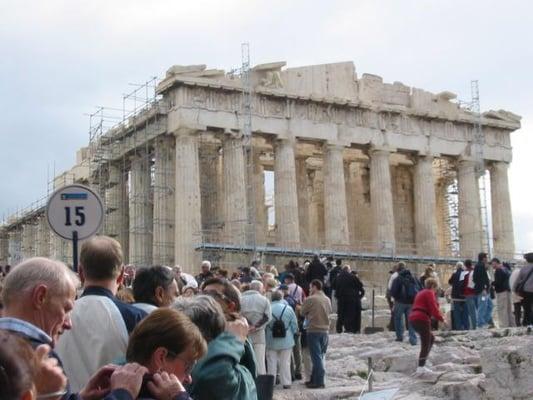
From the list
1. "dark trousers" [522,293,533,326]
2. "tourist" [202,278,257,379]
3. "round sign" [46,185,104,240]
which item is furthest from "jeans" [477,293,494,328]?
"tourist" [202,278,257,379]

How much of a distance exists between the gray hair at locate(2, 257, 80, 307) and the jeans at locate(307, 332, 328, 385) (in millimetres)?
9900

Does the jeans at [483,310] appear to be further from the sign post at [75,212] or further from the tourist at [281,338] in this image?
the sign post at [75,212]

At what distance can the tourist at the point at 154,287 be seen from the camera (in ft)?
20.9

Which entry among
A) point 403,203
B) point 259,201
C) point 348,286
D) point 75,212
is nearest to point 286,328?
point 75,212

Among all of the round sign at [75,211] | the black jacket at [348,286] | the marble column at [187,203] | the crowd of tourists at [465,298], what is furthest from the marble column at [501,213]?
the round sign at [75,211]

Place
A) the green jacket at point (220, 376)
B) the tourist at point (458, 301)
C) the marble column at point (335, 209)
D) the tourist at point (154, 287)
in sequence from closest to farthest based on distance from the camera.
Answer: the green jacket at point (220, 376) < the tourist at point (154, 287) < the tourist at point (458, 301) < the marble column at point (335, 209)

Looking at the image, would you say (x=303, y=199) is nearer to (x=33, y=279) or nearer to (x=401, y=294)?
(x=401, y=294)

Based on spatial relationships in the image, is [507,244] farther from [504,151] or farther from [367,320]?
[367,320]

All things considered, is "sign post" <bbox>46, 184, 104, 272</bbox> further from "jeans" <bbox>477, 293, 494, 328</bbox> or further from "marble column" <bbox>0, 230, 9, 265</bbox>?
"marble column" <bbox>0, 230, 9, 265</bbox>

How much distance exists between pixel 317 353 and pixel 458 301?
7.24 metres

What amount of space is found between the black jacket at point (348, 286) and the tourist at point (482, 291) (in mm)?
2381

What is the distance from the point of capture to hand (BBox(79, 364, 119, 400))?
4102 mm

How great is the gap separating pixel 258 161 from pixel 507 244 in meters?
12.1

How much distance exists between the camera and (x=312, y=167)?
1905 inches
